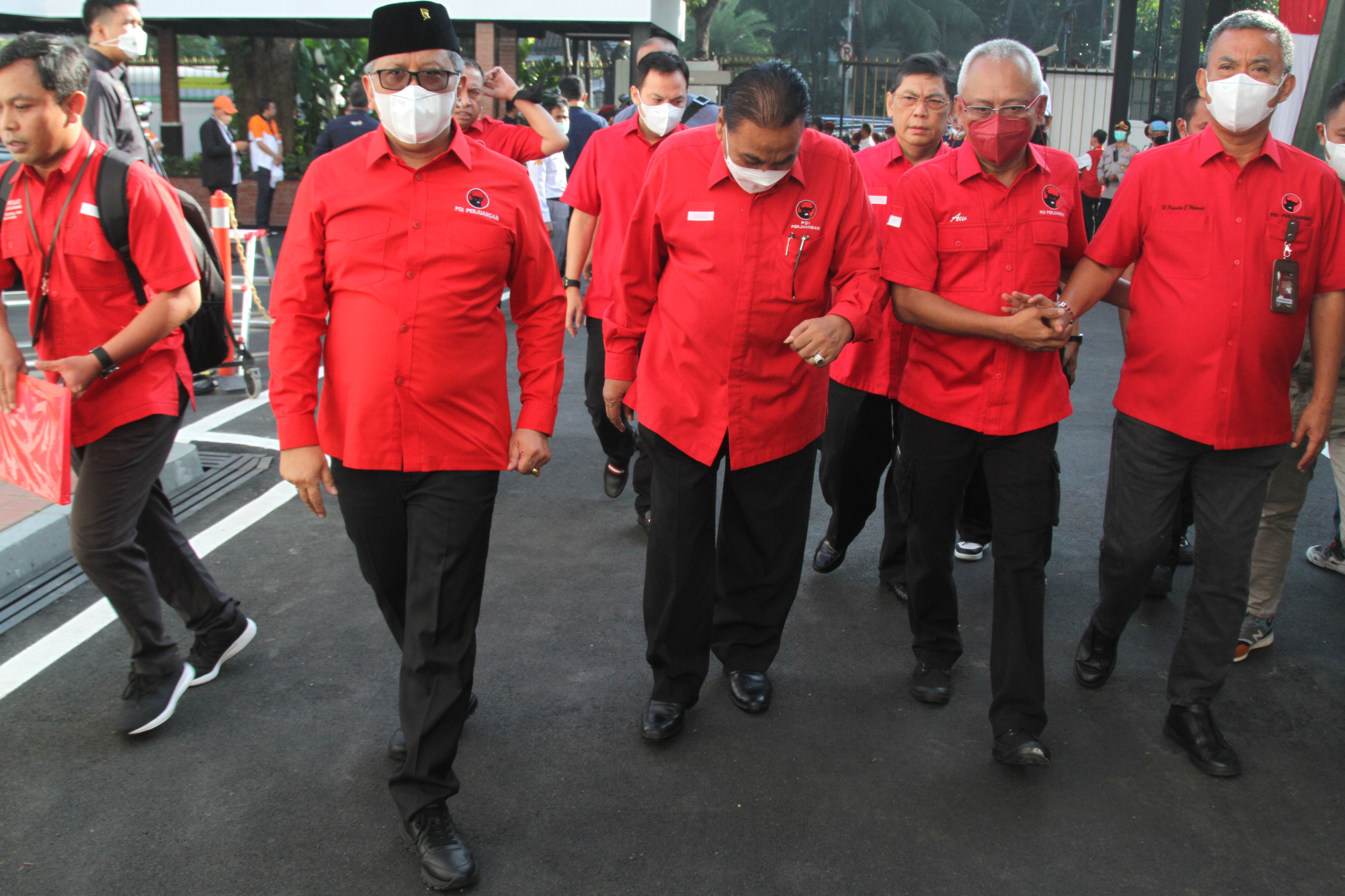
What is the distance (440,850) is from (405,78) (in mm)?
1944

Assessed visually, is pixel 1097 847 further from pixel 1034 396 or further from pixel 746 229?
→ pixel 746 229

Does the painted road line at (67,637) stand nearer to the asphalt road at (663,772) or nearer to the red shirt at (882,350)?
the asphalt road at (663,772)

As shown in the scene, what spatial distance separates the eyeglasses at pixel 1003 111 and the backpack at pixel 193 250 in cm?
240

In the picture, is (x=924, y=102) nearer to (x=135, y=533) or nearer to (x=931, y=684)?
(x=931, y=684)

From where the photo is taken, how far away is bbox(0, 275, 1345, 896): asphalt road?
9.57ft

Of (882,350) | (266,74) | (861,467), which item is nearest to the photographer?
(882,350)

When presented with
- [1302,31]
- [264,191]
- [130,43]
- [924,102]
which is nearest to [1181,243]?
[924,102]

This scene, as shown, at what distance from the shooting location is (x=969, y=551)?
5.14m

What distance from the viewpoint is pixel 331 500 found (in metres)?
5.96

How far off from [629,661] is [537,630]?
1.46 feet

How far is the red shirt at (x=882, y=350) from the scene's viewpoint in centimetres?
435

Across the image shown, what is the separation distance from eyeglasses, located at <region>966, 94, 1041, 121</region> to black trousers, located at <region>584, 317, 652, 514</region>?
7.47 ft

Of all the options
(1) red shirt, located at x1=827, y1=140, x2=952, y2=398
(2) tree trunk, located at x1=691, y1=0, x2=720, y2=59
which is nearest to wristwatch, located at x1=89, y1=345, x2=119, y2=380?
(1) red shirt, located at x1=827, y1=140, x2=952, y2=398

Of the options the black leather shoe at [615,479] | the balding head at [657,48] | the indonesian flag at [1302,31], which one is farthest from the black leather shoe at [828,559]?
the indonesian flag at [1302,31]
